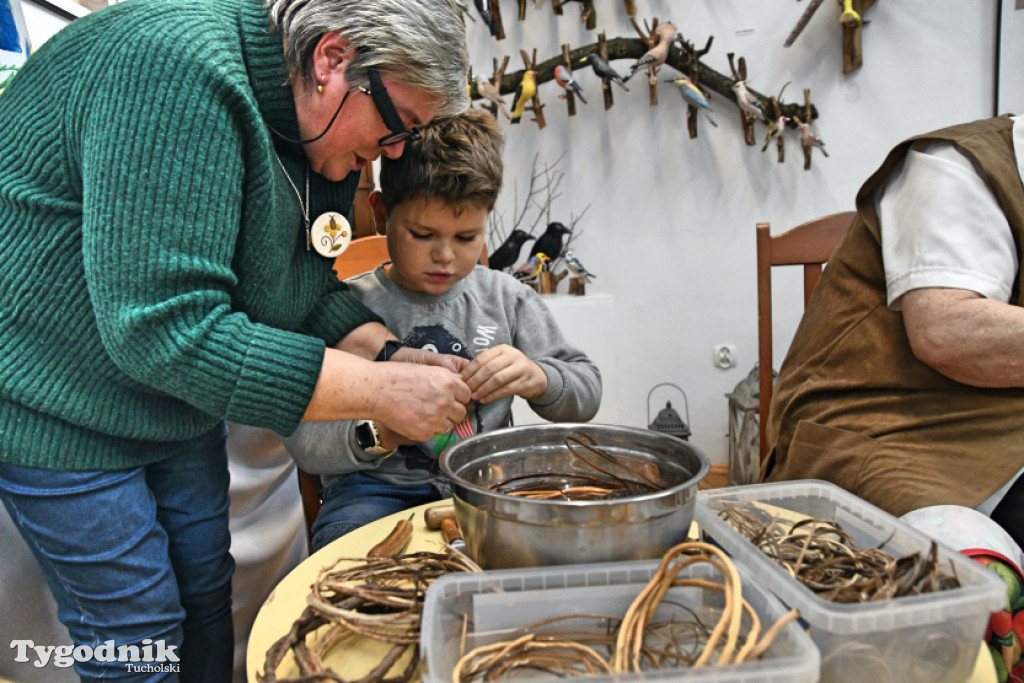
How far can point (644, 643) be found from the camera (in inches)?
20.1

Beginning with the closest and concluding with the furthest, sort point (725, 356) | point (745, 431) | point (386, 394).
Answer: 1. point (386, 394)
2. point (745, 431)
3. point (725, 356)

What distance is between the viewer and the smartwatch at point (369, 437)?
39.3 inches

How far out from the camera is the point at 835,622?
18.4 inches

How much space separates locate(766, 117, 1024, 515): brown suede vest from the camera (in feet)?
3.01

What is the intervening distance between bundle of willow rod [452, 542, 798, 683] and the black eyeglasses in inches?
22.3

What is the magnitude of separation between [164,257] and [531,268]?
1924 mm

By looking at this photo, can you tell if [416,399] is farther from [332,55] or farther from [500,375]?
[332,55]

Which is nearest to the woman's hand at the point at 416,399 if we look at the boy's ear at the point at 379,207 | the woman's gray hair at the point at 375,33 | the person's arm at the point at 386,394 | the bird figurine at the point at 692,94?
the person's arm at the point at 386,394

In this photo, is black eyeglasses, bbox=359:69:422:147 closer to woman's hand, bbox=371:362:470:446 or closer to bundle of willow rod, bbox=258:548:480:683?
woman's hand, bbox=371:362:470:446

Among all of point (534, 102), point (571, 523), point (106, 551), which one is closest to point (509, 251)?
point (534, 102)

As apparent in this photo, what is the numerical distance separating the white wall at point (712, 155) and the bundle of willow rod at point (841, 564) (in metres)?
1.83

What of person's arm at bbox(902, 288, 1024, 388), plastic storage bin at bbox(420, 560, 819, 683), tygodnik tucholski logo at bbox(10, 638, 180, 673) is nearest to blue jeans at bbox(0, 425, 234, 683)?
tygodnik tucholski logo at bbox(10, 638, 180, 673)

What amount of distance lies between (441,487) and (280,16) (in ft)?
2.35

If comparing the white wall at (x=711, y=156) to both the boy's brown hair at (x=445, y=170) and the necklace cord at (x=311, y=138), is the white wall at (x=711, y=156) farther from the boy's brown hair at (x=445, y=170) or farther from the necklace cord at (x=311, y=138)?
the necklace cord at (x=311, y=138)
